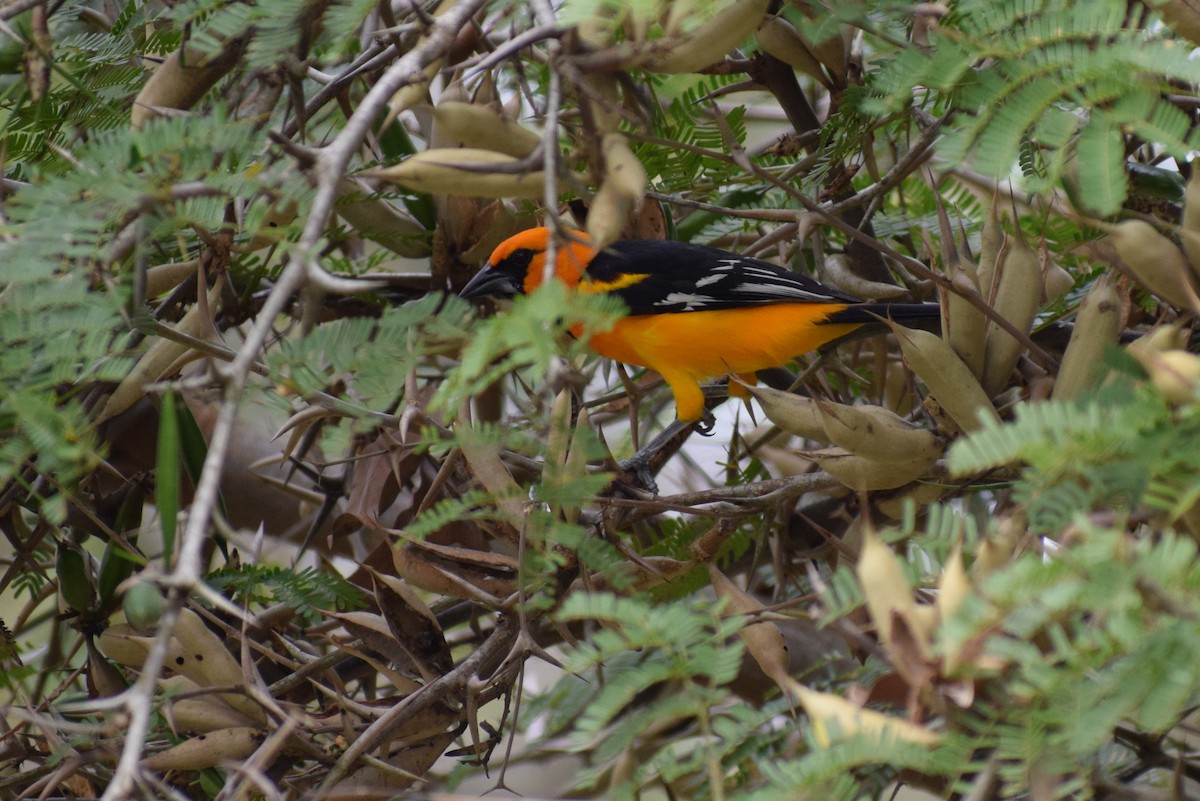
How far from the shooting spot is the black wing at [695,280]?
3.11 m

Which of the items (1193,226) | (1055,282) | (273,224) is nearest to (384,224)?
(273,224)

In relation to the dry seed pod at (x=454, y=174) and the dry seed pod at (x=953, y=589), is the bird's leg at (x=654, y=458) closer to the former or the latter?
the dry seed pod at (x=454, y=174)

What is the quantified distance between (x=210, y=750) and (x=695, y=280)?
1.85m

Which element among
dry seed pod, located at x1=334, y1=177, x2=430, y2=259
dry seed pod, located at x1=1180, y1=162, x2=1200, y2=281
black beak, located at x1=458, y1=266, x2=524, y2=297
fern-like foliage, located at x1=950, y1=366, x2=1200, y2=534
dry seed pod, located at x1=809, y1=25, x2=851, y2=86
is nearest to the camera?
fern-like foliage, located at x1=950, y1=366, x2=1200, y2=534

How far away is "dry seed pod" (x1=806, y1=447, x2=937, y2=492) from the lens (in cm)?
212

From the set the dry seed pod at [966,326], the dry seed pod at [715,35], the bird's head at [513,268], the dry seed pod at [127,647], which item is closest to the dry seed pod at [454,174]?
the dry seed pod at [715,35]

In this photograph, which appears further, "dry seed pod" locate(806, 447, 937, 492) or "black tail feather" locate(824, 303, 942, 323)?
"black tail feather" locate(824, 303, 942, 323)

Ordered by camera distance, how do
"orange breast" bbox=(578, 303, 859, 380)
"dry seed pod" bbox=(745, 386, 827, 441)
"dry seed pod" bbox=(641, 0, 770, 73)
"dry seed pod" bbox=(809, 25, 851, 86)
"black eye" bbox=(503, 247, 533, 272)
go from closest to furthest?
"dry seed pod" bbox=(641, 0, 770, 73) → "dry seed pod" bbox=(745, 386, 827, 441) → "dry seed pod" bbox=(809, 25, 851, 86) → "black eye" bbox=(503, 247, 533, 272) → "orange breast" bbox=(578, 303, 859, 380)

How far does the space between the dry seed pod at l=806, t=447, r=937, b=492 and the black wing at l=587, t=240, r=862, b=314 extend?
3.16 feet

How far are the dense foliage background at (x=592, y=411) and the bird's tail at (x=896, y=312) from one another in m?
0.07

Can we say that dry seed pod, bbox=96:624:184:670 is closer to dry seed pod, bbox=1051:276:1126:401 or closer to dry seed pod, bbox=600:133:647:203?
dry seed pod, bbox=600:133:647:203

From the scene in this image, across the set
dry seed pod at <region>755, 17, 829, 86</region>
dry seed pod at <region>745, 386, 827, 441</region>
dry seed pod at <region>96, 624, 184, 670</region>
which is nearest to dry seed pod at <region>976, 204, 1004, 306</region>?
dry seed pod at <region>745, 386, 827, 441</region>

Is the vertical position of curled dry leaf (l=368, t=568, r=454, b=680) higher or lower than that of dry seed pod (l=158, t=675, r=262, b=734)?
higher

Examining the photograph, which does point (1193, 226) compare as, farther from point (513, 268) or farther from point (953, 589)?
point (513, 268)
